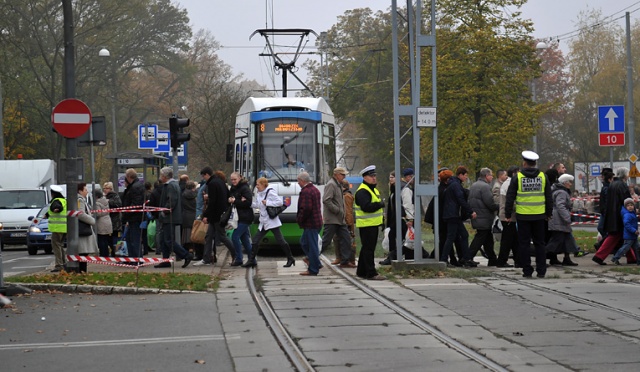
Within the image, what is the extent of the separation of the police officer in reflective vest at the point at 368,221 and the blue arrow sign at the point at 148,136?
15955mm

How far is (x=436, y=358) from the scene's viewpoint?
9305 mm

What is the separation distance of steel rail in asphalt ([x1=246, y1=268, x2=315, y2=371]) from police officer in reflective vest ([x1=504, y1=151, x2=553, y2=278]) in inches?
158

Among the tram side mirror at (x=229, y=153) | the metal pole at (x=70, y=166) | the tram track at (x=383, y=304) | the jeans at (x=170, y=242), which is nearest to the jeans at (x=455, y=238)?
the tram track at (x=383, y=304)

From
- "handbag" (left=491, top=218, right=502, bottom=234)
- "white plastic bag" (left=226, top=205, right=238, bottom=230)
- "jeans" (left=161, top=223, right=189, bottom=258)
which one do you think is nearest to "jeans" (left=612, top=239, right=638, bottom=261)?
"handbag" (left=491, top=218, right=502, bottom=234)

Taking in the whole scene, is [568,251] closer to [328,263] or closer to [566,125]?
[328,263]

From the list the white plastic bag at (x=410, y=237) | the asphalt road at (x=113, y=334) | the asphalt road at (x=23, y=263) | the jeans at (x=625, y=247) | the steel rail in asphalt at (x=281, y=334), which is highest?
the white plastic bag at (x=410, y=237)

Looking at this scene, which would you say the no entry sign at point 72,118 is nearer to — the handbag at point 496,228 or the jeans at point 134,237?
the jeans at point 134,237

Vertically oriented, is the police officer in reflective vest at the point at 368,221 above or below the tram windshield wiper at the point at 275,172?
below

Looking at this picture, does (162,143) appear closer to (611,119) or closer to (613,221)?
(611,119)

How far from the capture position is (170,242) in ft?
67.8

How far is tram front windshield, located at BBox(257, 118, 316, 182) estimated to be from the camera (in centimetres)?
2544

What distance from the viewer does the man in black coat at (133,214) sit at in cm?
2215

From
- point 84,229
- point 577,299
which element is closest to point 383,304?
point 577,299

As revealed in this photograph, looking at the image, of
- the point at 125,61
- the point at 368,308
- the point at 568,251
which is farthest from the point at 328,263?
the point at 125,61
